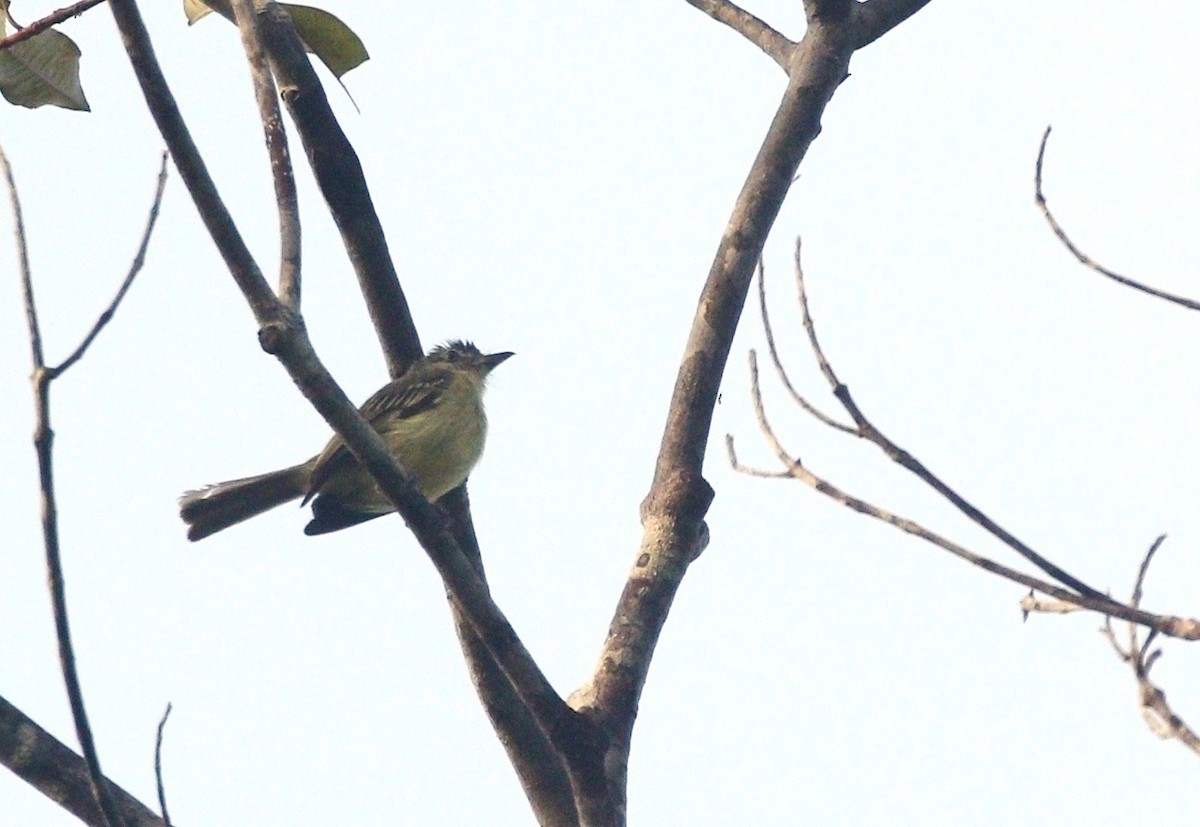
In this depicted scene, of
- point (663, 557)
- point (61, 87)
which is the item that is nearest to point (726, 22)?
point (663, 557)

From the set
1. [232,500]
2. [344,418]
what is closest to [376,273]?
[344,418]

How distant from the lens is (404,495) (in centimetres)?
353

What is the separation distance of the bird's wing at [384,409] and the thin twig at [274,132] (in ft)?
7.88

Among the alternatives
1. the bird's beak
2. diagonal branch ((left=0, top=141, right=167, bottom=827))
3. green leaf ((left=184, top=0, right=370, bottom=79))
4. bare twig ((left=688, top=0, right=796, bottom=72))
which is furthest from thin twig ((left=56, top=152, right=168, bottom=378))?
the bird's beak

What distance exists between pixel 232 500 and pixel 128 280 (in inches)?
131

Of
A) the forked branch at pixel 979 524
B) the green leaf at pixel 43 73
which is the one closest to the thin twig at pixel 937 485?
the forked branch at pixel 979 524

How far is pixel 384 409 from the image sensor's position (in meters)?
6.88

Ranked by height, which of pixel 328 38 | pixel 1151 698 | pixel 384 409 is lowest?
pixel 1151 698

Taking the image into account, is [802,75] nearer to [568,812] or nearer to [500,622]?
[500,622]

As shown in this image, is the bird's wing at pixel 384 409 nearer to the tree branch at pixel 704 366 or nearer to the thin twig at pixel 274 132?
the tree branch at pixel 704 366

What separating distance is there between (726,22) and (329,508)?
2.80 metres

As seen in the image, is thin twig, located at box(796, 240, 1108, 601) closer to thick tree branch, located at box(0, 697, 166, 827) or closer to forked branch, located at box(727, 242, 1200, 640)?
forked branch, located at box(727, 242, 1200, 640)

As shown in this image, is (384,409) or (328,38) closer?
(328,38)

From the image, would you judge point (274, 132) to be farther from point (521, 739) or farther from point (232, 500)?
point (232, 500)
